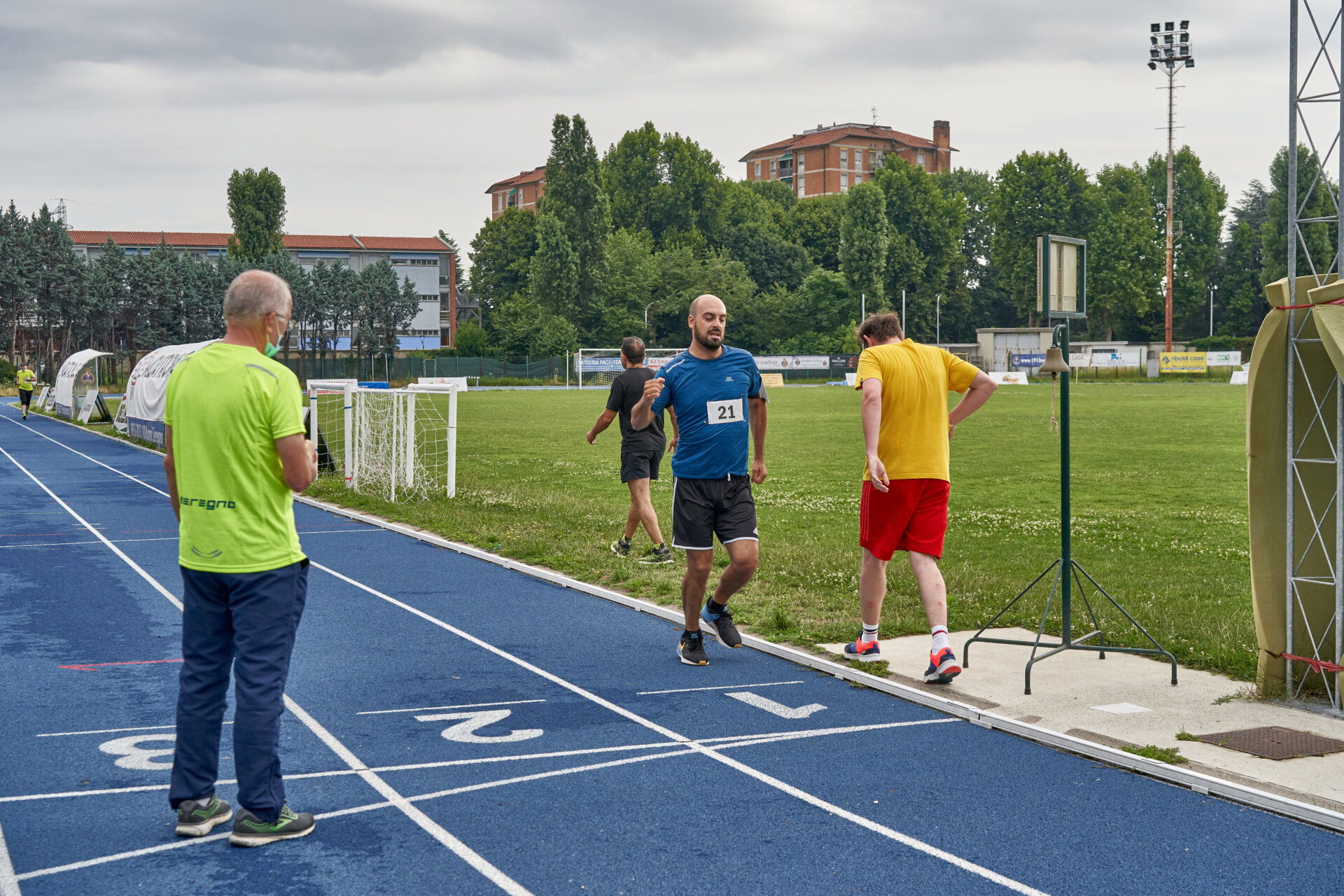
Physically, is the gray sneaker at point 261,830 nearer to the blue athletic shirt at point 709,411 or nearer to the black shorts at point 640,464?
the blue athletic shirt at point 709,411

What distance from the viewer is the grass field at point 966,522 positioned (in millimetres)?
7996

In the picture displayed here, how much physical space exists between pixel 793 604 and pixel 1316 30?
15.4 feet

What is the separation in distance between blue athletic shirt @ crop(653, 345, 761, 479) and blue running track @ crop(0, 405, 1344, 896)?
1.17 meters

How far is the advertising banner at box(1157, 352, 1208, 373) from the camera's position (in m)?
69.4

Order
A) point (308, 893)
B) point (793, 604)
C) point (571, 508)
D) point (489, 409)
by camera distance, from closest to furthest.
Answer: point (308, 893) < point (793, 604) < point (571, 508) < point (489, 409)

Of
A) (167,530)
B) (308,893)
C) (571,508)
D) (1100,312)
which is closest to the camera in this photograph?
(308,893)

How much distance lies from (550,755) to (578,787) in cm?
43

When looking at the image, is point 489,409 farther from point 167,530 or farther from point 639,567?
point 639,567

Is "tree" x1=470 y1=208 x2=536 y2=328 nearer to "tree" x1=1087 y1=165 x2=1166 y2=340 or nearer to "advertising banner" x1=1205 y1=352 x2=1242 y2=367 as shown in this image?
"tree" x1=1087 y1=165 x2=1166 y2=340

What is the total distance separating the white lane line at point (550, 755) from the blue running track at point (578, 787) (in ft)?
0.04

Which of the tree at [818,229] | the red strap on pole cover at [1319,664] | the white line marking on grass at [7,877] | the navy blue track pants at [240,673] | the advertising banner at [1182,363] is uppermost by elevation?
the tree at [818,229]

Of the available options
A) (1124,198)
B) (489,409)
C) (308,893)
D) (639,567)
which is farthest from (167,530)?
(1124,198)

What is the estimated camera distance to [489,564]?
10430 millimetres

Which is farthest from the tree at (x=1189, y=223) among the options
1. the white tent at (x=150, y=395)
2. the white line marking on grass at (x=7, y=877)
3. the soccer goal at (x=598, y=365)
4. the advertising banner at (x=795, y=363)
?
the white line marking on grass at (x=7, y=877)
